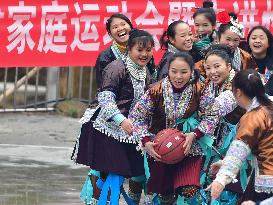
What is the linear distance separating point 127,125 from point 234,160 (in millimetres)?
1709

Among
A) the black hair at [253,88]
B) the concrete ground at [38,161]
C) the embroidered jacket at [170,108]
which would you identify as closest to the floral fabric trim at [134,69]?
the embroidered jacket at [170,108]

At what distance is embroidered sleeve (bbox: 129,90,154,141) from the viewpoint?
7.53 meters

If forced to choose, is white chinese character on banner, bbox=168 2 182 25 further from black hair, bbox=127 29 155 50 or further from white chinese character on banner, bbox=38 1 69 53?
black hair, bbox=127 29 155 50

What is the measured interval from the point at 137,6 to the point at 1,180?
2.57 metres

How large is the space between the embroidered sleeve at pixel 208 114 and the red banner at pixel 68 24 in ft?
11.4

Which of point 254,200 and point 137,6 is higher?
point 137,6

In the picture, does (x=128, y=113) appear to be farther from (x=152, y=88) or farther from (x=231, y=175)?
(x=231, y=175)

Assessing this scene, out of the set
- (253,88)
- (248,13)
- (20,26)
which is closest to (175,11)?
(248,13)

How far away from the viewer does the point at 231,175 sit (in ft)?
19.8

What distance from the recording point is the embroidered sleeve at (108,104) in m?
7.77

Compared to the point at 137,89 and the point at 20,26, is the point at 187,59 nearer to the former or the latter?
the point at 137,89

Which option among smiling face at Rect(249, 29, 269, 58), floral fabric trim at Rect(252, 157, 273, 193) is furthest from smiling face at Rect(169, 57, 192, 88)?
floral fabric trim at Rect(252, 157, 273, 193)

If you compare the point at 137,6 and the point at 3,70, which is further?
the point at 3,70

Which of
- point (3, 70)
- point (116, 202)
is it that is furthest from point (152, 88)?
point (3, 70)
